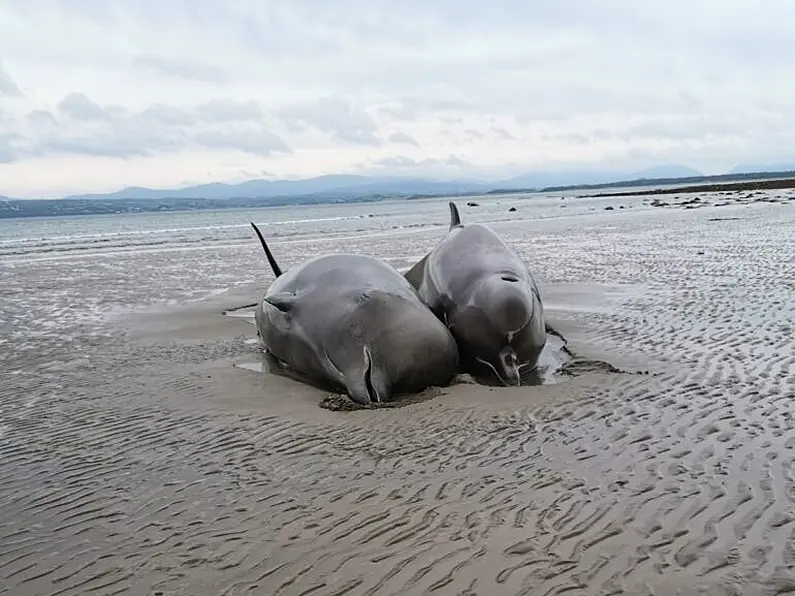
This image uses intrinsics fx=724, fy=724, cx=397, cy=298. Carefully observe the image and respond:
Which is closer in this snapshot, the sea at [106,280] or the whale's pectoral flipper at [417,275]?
the whale's pectoral flipper at [417,275]

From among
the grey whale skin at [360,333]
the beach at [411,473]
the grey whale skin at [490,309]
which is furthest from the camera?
the grey whale skin at [490,309]

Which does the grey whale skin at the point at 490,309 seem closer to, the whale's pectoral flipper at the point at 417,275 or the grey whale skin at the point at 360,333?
the grey whale skin at the point at 360,333

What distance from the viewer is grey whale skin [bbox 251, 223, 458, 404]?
22.3ft

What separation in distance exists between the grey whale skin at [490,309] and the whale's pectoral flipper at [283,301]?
5.18 ft

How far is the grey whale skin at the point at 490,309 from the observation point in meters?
7.20

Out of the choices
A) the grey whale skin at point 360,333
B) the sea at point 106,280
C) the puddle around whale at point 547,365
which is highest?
the grey whale skin at point 360,333

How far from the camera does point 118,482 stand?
5.02 metres

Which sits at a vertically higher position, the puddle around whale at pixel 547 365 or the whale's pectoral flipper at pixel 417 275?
the whale's pectoral flipper at pixel 417 275

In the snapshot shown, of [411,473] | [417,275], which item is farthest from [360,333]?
[417,275]

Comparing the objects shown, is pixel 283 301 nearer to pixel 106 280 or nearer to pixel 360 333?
pixel 360 333

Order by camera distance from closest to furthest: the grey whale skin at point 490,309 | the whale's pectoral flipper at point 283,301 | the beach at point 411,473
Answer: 1. the beach at point 411,473
2. the grey whale skin at point 490,309
3. the whale's pectoral flipper at point 283,301

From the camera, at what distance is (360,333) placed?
6.93 m

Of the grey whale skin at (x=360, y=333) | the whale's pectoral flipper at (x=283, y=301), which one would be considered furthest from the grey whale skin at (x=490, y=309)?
the whale's pectoral flipper at (x=283, y=301)

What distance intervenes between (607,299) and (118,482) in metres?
9.03
